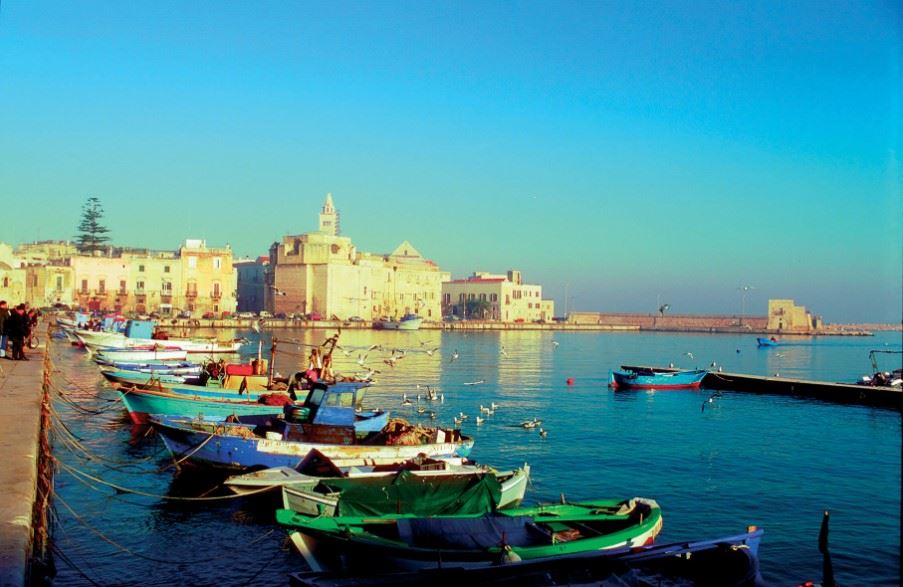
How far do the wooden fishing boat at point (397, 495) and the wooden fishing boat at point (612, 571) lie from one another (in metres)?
2.14

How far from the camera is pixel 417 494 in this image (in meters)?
12.0

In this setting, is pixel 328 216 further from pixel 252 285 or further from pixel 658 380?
pixel 658 380

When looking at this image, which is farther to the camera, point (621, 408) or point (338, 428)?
point (621, 408)

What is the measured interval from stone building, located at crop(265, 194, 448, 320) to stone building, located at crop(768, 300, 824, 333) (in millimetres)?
65072

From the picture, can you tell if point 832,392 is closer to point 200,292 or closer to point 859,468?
point 859,468

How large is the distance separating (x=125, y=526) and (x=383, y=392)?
70.3 ft

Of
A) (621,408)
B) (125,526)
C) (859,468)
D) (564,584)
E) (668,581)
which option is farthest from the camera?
(621,408)

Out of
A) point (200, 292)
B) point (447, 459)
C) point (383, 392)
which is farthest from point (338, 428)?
point (200, 292)

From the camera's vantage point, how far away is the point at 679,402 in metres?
36.4

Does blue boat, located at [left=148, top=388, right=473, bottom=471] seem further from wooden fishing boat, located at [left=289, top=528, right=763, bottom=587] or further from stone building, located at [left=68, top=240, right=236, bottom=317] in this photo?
stone building, located at [left=68, top=240, right=236, bottom=317]

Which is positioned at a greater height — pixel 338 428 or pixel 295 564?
pixel 338 428

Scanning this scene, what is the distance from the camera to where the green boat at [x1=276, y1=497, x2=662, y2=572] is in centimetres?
995

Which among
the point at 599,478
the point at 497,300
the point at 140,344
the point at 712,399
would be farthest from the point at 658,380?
the point at 497,300

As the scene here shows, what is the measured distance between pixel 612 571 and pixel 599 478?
31.5 feet
